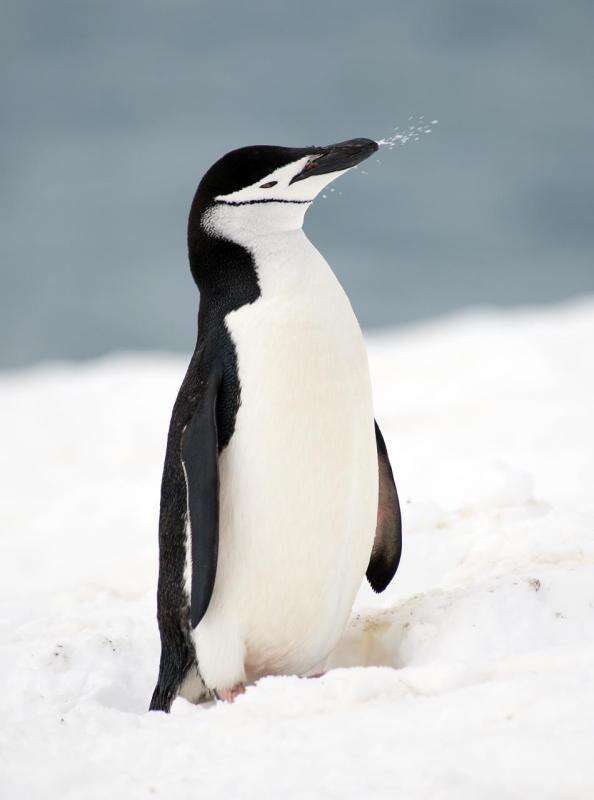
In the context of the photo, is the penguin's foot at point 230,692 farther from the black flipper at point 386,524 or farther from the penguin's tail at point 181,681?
the black flipper at point 386,524

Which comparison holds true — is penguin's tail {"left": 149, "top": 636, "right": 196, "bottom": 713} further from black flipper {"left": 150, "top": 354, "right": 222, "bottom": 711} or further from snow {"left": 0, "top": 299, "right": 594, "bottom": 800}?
snow {"left": 0, "top": 299, "right": 594, "bottom": 800}

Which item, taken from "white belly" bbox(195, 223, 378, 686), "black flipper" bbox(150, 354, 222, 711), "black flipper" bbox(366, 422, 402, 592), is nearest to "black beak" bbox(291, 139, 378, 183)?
"white belly" bbox(195, 223, 378, 686)

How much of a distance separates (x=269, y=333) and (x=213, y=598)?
52 centimetres

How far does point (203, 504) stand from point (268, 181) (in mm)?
642

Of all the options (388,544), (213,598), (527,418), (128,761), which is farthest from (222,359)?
(527,418)

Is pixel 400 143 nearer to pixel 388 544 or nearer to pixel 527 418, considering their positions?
pixel 388 544

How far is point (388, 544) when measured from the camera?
8.99ft

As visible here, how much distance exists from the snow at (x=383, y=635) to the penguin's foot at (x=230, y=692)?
0.45ft

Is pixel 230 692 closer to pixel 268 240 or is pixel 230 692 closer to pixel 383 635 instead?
pixel 383 635

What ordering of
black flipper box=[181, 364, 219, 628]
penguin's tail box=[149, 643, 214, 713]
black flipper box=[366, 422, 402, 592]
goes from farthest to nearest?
1. black flipper box=[366, 422, 402, 592]
2. penguin's tail box=[149, 643, 214, 713]
3. black flipper box=[181, 364, 219, 628]

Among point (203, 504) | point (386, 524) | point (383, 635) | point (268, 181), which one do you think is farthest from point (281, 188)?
point (383, 635)

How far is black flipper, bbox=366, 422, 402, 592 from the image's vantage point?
2725mm

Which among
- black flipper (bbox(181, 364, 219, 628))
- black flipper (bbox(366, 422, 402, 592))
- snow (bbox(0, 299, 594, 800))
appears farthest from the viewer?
black flipper (bbox(366, 422, 402, 592))

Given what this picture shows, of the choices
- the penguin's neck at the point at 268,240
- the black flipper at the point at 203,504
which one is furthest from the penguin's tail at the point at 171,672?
the penguin's neck at the point at 268,240
